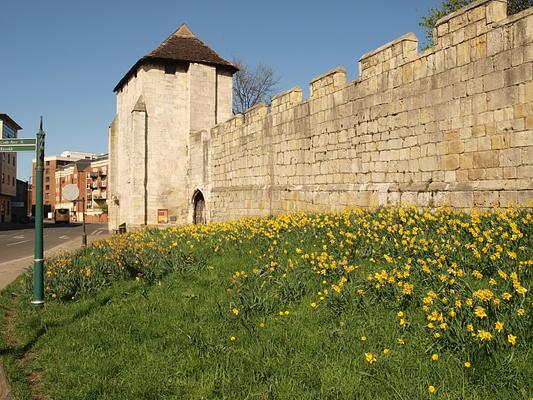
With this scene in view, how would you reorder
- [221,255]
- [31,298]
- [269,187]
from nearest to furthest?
[31,298], [221,255], [269,187]

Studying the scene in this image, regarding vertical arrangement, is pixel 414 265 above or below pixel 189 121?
below

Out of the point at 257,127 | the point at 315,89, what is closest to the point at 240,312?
the point at 315,89

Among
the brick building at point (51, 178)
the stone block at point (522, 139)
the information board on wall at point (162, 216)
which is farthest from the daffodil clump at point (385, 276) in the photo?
the brick building at point (51, 178)

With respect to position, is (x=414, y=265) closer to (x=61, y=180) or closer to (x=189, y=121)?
(x=189, y=121)

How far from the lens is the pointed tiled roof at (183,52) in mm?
24422

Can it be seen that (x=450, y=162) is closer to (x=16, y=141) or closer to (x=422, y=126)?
(x=422, y=126)

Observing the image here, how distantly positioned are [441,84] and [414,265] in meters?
4.99

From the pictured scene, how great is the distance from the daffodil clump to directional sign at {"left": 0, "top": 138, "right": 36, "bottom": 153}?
208 cm

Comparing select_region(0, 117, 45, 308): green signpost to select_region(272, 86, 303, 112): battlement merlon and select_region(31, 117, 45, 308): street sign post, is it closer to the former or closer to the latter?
select_region(31, 117, 45, 308): street sign post

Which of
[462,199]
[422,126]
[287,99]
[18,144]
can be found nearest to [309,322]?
[462,199]

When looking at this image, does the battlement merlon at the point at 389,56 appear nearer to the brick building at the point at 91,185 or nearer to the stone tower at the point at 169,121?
the stone tower at the point at 169,121

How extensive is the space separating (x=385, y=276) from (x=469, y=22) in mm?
5907

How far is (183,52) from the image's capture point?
2498 centimetres

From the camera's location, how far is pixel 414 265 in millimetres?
5422
